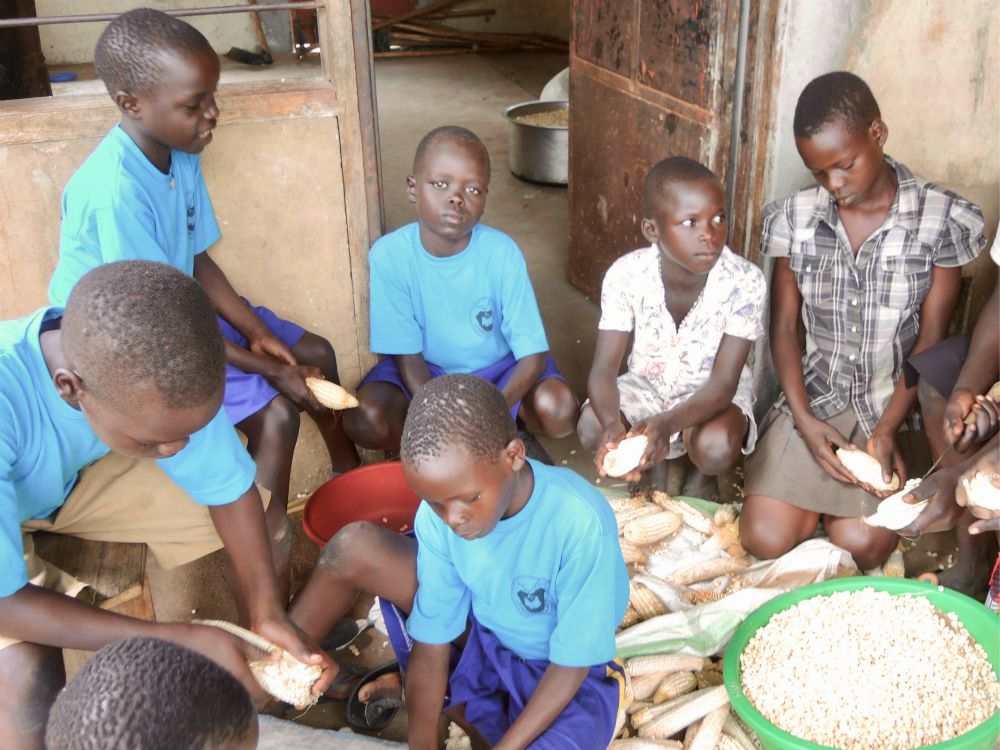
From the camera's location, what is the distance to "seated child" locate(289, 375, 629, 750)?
1671 mm

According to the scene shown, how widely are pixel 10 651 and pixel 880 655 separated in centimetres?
168

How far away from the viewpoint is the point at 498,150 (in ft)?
20.6

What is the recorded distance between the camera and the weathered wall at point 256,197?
8.18 ft

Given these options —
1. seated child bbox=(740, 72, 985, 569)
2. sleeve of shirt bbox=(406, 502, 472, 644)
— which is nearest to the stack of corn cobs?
seated child bbox=(740, 72, 985, 569)

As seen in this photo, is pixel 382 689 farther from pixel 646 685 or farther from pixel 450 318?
pixel 450 318

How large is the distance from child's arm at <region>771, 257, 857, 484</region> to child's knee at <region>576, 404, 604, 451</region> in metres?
0.53

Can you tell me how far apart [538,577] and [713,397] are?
0.99m

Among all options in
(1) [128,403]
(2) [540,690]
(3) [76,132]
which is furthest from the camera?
(3) [76,132]

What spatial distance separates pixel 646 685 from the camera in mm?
2205

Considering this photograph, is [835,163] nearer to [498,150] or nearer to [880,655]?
[880,655]

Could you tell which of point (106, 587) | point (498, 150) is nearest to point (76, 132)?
point (106, 587)

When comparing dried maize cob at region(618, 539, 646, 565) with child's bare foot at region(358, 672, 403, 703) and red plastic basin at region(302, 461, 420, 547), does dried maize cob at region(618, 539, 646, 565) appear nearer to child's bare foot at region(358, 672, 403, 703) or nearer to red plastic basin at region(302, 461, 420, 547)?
red plastic basin at region(302, 461, 420, 547)

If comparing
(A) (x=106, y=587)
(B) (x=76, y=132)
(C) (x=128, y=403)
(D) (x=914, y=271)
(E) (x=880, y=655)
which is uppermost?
(B) (x=76, y=132)

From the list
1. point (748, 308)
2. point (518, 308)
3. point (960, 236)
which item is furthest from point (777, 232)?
point (518, 308)
